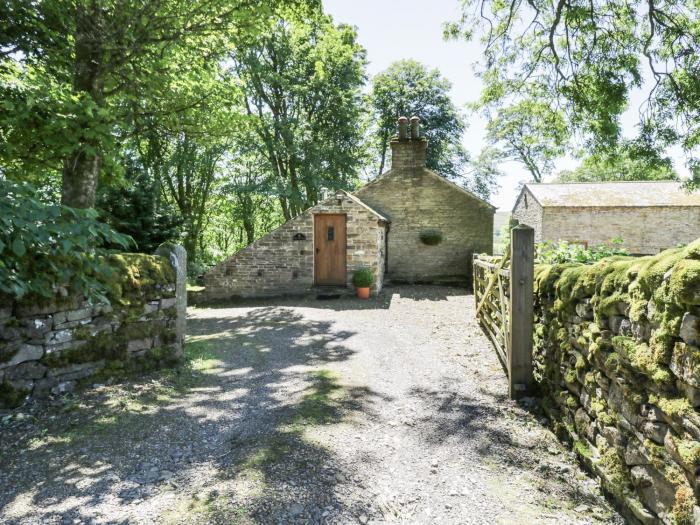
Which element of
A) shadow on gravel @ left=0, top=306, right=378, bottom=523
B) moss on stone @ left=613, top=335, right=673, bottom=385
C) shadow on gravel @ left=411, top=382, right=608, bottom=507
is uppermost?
moss on stone @ left=613, top=335, right=673, bottom=385

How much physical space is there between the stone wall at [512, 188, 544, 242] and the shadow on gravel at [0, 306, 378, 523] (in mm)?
17319

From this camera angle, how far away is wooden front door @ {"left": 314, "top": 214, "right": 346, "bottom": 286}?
13.4m

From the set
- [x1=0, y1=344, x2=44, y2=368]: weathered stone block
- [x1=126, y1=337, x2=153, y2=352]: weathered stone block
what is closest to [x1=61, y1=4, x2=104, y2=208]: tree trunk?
[x1=126, y1=337, x2=153, y2=352]: weathered stone block

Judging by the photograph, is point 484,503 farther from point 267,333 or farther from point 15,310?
point 267,333

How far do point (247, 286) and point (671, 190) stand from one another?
69.6 feet

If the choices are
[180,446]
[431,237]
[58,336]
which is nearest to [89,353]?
[58,336]

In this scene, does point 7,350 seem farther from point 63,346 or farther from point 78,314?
point 78,314

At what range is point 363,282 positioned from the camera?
12906 millimetres

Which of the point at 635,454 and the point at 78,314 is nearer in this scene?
the point at 635,454

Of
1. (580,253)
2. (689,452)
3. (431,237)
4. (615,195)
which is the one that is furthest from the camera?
(615,195)

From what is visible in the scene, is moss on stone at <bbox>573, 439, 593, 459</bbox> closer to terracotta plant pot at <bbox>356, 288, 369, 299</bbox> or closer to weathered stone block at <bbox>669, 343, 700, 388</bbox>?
weathered stone block at <bbox>669, 343, 700, 388</bbox>

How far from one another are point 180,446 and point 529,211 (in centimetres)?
2367

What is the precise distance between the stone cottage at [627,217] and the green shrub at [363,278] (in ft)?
37.9

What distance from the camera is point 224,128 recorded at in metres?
8.35
